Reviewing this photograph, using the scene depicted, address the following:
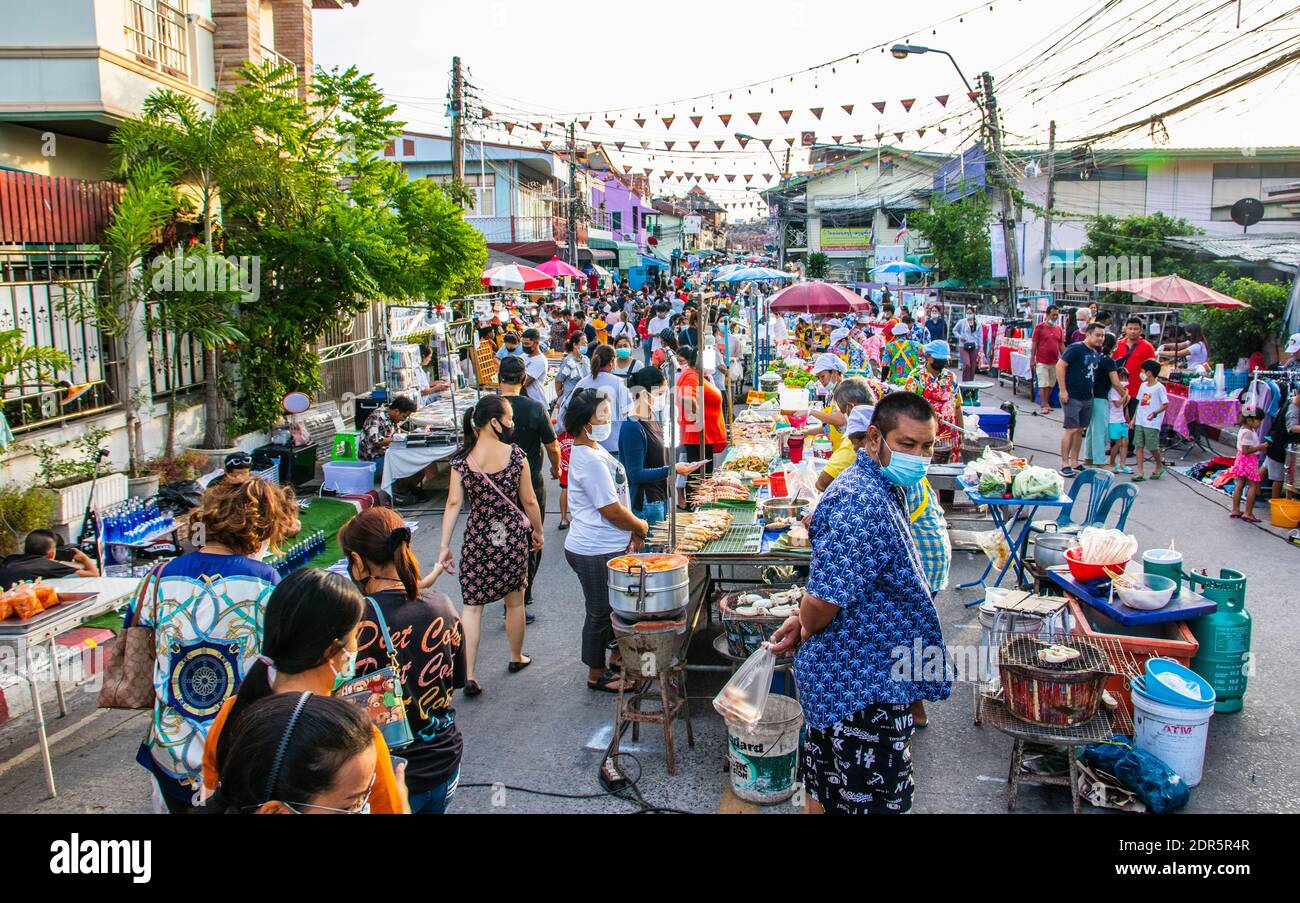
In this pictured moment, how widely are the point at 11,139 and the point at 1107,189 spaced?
36.4 meters

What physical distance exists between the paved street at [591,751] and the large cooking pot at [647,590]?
2.82 feet

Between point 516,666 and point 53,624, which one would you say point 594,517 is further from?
point 53,624

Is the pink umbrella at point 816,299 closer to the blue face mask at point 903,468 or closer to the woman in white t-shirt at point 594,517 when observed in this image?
the woman in white t-shirt at point 594,517

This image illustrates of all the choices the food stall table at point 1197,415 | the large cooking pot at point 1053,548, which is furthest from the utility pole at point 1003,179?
the large cooking pot at point 1053,548

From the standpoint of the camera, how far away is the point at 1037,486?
7039mm

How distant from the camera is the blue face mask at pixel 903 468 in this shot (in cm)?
336

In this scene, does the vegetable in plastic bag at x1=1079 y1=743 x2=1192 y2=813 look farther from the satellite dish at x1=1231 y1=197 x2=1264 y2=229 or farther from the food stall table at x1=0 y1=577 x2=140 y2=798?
the satellite dish at x1=1231 y1=197 x2=1264 y2=229

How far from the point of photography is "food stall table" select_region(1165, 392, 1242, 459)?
13.4m

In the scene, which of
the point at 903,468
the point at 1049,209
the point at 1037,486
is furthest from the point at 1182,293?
Result: the point at 903,468

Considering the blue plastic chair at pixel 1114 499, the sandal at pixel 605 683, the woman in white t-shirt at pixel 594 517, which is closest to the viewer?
the woman in white t-shirt at pixel 594 517

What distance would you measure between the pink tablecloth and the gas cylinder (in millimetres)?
9247

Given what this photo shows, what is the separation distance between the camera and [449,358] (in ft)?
54.4
